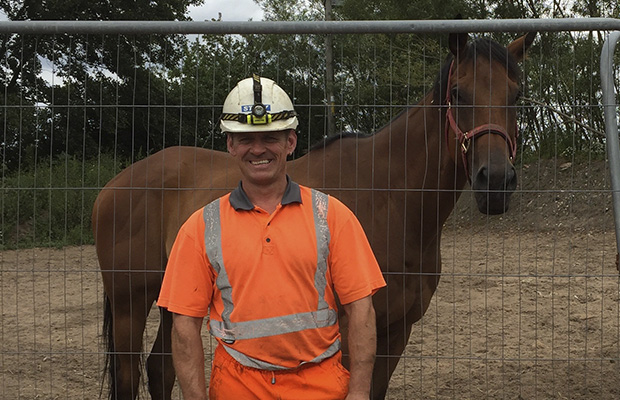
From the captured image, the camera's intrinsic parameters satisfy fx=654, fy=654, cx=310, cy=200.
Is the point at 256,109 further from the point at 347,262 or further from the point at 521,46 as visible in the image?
the point at 521,46

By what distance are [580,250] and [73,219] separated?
8211 mm

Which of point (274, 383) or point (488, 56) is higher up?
point (488, 56)

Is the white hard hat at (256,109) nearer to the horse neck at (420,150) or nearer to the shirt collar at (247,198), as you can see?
the shirt collar at (247,198)

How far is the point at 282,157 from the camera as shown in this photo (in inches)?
84.3

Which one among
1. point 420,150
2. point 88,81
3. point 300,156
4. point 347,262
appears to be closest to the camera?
point 347,262

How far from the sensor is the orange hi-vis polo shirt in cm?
206

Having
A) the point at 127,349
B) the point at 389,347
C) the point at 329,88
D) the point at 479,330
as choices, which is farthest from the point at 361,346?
the point at 479,330

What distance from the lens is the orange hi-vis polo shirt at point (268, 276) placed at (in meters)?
2.06

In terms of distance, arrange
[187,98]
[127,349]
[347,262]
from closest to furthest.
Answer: [347,262], [127,349], [187,98]

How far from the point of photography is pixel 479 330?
664 centimetres

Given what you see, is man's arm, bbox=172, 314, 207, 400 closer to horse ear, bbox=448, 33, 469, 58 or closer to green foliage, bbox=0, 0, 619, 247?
green foliage, bbox=0, 0, 619, 247

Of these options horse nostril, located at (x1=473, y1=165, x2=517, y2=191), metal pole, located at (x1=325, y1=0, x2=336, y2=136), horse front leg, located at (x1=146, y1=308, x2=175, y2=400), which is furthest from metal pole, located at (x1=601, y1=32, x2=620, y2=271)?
horse front leg, located at (x1=146, y1=308, x2=175, y2=400)

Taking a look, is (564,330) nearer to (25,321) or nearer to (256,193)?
(256,193)

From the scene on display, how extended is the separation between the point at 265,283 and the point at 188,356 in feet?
1.11
